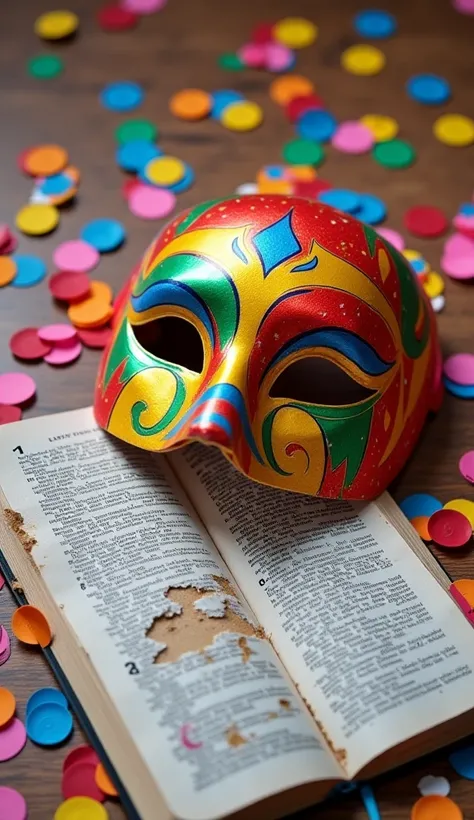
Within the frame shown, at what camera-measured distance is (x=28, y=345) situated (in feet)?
4.68

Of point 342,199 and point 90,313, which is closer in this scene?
point 90,313

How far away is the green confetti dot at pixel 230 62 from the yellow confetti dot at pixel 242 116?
3.9 inches

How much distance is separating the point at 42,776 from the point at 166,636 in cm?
A: 19

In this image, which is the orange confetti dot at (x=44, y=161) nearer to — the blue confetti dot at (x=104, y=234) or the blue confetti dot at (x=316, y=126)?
the blue confetti dot at (x=104, y=234)

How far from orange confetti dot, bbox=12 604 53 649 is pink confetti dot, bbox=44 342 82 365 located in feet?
1.33

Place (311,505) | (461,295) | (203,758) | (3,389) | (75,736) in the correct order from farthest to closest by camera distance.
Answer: (461,295) → (3,389) → (311,505) → (75,736) → (203,758)

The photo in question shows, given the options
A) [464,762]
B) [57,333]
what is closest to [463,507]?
[464,762]

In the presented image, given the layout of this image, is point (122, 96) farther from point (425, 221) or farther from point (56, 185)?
point (425, 221)

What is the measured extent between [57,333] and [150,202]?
1.02 feet

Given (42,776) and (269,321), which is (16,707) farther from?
(269,321)

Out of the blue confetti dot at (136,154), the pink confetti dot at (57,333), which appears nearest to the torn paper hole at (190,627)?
the pink confetti dot at (57,333)

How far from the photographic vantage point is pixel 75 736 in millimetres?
1067

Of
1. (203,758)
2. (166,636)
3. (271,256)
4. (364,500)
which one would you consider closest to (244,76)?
(271,256)

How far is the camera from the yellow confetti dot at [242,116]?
1.74m
